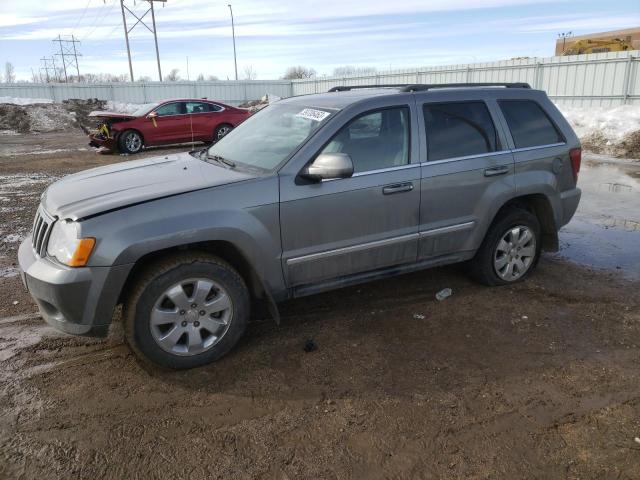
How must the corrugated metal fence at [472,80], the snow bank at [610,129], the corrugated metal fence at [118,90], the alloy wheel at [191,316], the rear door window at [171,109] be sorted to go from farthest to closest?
the corrugated metal fence at [118,90], the corrugated metal fence at [472,80], the rear door window at [171,109], the snow bank at [610,129], the alloy wheel at [191,316]

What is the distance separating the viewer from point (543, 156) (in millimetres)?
4746

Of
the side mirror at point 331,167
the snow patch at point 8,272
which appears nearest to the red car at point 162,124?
the snow patch at point 8,272

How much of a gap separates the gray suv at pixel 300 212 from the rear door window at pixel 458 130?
0.01 meters

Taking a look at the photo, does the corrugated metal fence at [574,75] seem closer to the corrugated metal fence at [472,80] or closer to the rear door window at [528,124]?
the corrugated metal fence at [472,80]

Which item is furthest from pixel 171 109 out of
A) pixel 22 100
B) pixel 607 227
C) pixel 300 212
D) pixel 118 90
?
pixel 22 100

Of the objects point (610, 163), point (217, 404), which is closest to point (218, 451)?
point (217, 404)

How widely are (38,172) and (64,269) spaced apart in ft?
34.6

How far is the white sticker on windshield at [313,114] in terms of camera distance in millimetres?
3939

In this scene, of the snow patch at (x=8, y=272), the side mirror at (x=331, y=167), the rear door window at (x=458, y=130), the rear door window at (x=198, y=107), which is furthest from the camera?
the rear door window at (x=198, y=107)

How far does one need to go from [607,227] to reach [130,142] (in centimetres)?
1261

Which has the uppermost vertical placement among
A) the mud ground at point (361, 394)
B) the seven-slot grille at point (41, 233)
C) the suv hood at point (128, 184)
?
the suv hood at point (128, 184)

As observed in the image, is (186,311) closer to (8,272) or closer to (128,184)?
(128,184)

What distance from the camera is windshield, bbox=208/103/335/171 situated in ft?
12.7

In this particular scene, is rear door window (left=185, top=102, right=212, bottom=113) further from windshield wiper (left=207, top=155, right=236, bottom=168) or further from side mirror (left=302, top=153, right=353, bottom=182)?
side mirror (left=302, top=153, right=353, bottom=182)
